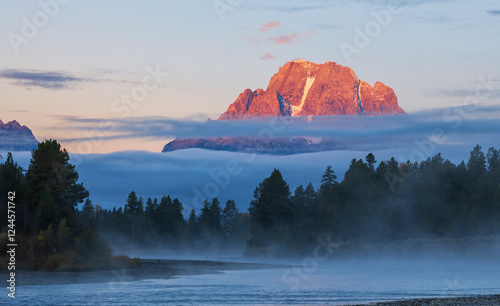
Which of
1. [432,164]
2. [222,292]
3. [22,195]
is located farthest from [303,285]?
[432,164]

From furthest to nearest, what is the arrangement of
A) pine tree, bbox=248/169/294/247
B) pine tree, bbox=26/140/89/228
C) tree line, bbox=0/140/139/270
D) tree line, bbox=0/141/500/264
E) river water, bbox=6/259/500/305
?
pine tree, bbox=248/169/294/247 < tree line, bbox=0/141/500/264 < pine tree, bbox=26/140/89/228 < tree line, bbox=0/140/139/270 < river water, bbox=6/259/500/305

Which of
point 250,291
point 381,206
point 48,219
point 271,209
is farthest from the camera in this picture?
point 271,209

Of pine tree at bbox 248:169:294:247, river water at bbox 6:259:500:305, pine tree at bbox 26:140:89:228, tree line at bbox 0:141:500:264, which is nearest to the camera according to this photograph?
river water at bbox 6:259:500:305

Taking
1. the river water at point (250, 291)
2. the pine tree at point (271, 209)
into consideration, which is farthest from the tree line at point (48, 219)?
the pine tree at point (271, 209)

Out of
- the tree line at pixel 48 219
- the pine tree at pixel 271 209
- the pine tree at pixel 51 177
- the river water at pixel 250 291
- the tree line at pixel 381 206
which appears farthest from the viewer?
the pine tree at pixel 271 209

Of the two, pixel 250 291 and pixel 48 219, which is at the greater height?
pixel 48 219

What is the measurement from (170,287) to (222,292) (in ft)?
19.8

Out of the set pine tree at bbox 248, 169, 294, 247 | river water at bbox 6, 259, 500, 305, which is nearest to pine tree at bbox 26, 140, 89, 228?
river water at bbox 6, 259, 500, 305

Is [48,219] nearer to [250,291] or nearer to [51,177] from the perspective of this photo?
[51,177]

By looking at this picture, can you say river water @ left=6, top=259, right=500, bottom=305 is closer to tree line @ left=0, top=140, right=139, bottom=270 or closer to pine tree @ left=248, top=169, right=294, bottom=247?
tree line @ left=0, top=140, right=139, bottom=270

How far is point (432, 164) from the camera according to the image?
445ft

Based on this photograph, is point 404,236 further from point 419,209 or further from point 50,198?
point 50,198

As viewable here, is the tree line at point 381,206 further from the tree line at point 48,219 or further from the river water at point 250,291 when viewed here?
the river water at point 250,291

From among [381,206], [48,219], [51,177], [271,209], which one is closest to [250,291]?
[48,219]
